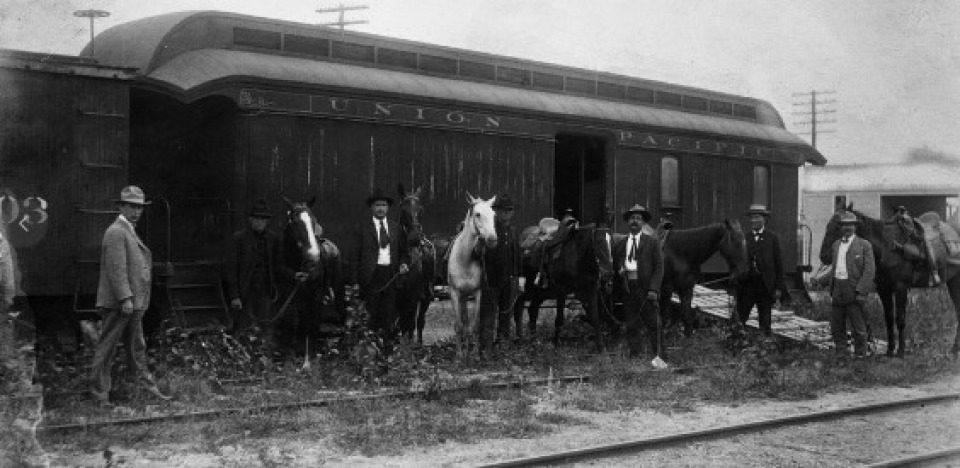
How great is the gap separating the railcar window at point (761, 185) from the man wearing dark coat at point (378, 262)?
10033 mm

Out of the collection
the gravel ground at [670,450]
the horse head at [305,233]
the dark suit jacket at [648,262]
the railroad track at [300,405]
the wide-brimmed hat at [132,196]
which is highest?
the wide-brimmed hat at [132,196]

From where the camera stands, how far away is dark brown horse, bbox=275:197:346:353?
34.6ft

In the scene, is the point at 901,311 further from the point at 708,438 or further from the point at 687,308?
the point at 708,438

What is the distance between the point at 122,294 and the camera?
8617 mm

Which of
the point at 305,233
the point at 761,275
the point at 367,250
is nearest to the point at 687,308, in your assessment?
the point at 761,275

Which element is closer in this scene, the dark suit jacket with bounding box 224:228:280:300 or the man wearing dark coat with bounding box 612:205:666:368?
the dark suit jacket with bounding box 224:228:280:300

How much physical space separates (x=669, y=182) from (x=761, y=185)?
122 inches

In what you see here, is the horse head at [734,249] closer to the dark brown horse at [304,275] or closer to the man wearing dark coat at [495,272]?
the man wearing dark coat at [495,272]

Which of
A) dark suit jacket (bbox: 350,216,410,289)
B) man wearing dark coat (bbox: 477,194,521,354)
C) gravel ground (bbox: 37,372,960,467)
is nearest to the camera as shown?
gravel ground (bbox: 37,372,960,467)

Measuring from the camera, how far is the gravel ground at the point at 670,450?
282 inches

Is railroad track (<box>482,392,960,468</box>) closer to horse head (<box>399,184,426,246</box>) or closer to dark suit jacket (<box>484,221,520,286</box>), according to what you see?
dark suit jacket (<box>484,221,520,286</box>)

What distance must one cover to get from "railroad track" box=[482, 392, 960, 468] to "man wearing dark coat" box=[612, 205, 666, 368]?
2.78m

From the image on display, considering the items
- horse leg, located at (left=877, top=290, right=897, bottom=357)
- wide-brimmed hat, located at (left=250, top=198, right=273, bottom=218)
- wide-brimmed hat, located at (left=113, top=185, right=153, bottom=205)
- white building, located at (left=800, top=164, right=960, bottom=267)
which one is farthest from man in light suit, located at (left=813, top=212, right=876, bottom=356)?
white building, located at (left=800, top=164, right=960, bottom=267)

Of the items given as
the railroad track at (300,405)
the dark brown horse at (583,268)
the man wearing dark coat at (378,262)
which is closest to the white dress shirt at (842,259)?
the dark brown horse at (583,268)
